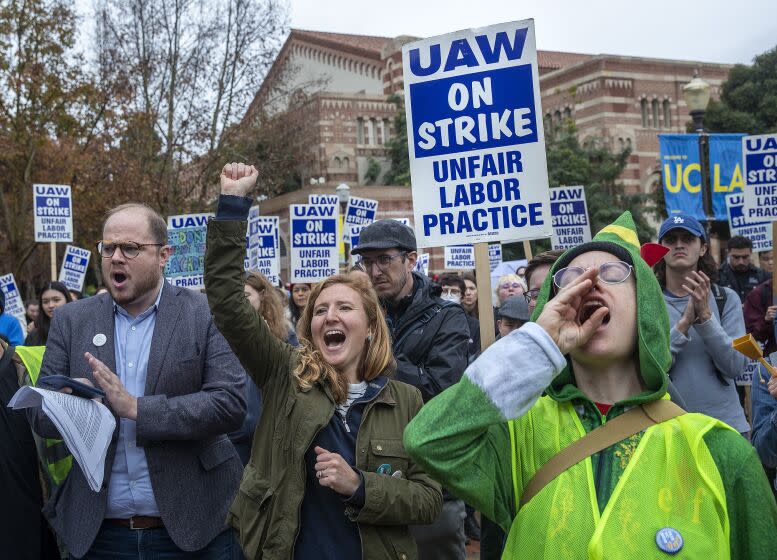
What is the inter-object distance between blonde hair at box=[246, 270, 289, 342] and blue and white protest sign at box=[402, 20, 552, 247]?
1858 mm

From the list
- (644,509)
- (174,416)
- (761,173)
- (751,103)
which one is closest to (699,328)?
(174,416)

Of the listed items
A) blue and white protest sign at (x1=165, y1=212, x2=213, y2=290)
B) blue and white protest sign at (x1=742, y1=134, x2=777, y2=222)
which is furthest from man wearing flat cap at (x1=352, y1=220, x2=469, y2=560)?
blue and white protest sign at (x1=742, y1=134, x2=777, y2=222)

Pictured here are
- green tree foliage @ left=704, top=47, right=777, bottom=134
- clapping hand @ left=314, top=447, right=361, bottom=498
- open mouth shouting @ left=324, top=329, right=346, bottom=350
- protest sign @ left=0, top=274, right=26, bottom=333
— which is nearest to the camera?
clapping hand @ left=314, top=447, right=361, bottom=498

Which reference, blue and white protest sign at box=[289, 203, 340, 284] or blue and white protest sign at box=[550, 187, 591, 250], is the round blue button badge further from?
blue and white protest sign at box=[289, 203, 340, 284]

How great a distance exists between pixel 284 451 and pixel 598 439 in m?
1.39

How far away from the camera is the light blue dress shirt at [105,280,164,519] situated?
12.8 feet

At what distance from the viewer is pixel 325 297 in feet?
12.7

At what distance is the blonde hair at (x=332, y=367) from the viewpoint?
3602mm

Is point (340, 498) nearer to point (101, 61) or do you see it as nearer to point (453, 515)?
point (453, 515)

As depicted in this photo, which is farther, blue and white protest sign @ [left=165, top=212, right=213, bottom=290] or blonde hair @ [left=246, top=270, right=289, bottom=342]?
blue and white protest sign @ [left=165, top=212, right=213, bottom=290]

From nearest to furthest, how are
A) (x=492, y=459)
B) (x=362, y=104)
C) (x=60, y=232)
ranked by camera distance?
(x=492, y=459), (x=60, y=232), (x=362, y=104)

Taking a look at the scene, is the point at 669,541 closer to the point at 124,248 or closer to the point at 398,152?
the point at 124,248

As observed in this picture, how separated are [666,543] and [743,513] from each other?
0.84 ft

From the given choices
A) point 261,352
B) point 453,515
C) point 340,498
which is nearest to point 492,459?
point 340,498
